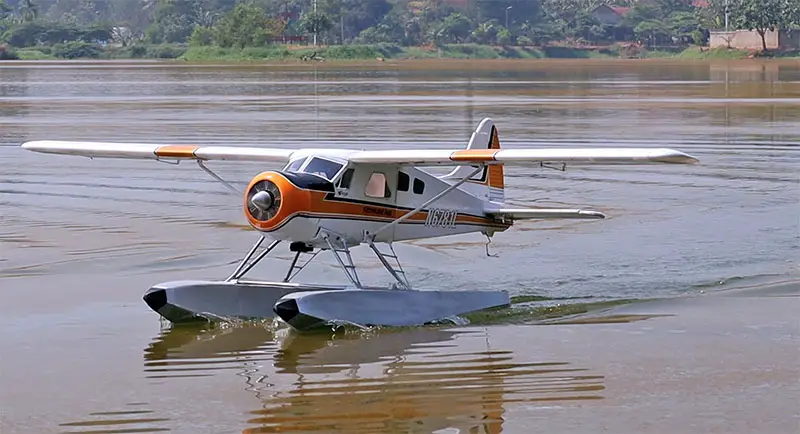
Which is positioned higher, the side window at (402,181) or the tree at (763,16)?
the side window at (402,181)

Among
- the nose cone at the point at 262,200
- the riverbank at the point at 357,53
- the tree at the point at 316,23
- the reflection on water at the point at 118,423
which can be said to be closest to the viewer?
the reflection on water at the point at 118,423

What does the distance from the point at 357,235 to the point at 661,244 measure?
599cm

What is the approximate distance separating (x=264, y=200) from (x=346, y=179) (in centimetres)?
114

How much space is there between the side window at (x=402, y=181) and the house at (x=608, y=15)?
517 ft

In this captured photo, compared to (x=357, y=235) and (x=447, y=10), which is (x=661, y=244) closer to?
(x=357, y=235)

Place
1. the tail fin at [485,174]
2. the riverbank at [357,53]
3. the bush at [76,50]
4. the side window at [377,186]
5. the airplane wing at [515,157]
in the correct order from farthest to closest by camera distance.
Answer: the bush at [76,50] < the riverbank at [357,53] < the tail fin at [485,174] < the side window at [377,186] < the airplane wing at [515,157]

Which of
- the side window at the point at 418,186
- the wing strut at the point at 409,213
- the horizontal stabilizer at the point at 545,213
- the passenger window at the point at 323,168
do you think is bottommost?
the horizontal stabilizer at the point at 545,213

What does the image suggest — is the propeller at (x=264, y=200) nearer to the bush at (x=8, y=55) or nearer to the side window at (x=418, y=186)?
the side window at (x=418, y=186)

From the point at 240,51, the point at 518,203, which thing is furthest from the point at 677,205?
the point at 240,51

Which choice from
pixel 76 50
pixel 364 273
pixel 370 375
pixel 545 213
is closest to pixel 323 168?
pixel 370 375

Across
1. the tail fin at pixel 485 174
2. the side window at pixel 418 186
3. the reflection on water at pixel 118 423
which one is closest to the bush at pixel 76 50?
the tail fin at pixel 485 174

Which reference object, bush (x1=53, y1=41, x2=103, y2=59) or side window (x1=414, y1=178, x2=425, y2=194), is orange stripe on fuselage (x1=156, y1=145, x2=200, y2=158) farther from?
bush (x1=53, y1=41, x2=103, y2=59)

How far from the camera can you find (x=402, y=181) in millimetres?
13039

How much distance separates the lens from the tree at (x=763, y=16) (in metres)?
117
